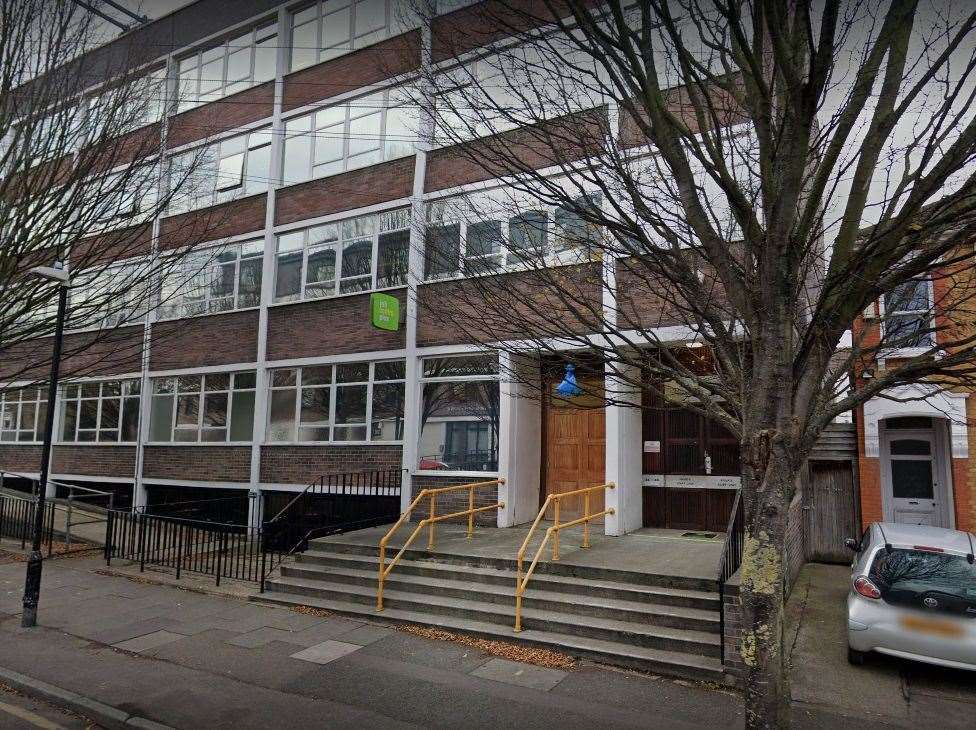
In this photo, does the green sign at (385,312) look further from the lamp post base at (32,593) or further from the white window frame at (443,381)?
the lamp post base at (32,593)

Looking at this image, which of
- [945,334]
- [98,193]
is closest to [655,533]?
[945,334]

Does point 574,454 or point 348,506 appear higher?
point 574,454

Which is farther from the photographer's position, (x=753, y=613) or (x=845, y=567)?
(x=845, y=567)

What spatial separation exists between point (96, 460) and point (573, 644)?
15938 mm

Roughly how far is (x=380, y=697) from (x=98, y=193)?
26.9ft

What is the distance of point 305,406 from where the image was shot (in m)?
15.6

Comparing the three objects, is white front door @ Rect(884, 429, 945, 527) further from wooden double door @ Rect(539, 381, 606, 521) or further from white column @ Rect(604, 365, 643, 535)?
wooden double door @ Rect(539, 381, 606, 521)

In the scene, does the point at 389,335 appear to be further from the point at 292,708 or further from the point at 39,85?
the point at 292,708

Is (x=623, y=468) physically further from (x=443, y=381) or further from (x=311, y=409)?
(x=311, y=409)

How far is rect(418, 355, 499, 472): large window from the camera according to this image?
1314 cm

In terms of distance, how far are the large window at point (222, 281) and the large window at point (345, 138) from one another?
2.14 m

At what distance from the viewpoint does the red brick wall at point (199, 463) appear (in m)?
16.2

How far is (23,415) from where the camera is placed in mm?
20922

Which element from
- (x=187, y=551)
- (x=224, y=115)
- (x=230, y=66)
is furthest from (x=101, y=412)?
(x=230, y=66)
